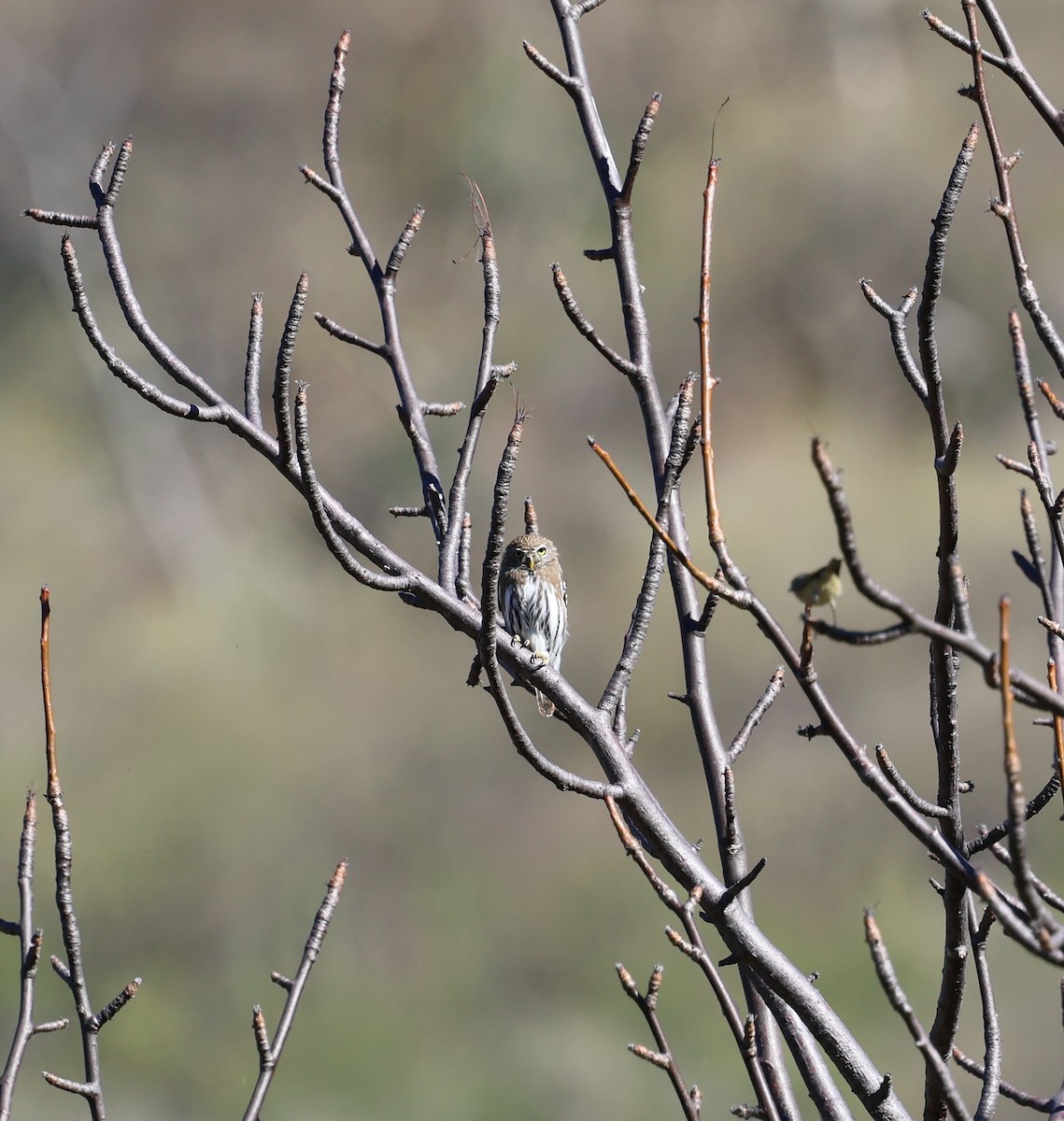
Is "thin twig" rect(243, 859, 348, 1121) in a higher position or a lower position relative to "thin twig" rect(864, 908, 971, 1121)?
higher

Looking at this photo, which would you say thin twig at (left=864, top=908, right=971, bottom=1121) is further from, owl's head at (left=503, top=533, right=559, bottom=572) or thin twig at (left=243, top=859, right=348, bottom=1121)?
owl's head at (left=503, top=533, right=559, bottom=572)

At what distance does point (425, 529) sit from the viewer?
14883 mm

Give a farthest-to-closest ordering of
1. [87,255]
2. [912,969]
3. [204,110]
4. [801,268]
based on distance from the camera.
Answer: [204,110] → [801,268] → [87,255] → [912,969]

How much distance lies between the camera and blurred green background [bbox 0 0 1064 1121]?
37.3ft

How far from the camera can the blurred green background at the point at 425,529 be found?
1136 centimetres

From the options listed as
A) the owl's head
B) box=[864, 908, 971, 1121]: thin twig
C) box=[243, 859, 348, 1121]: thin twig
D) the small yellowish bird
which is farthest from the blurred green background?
the small yellowish bird

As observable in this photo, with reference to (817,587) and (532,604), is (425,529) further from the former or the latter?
(817,587)

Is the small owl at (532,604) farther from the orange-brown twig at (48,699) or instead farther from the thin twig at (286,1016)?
the orange-brown twig at (48,699)

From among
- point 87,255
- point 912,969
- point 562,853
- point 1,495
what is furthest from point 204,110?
point 912,969

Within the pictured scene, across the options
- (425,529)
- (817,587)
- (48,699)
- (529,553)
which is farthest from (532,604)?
(425,529)

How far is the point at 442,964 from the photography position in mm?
11953

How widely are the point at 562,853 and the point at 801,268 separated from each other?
324 inches

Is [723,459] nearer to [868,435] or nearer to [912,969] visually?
[868,435]

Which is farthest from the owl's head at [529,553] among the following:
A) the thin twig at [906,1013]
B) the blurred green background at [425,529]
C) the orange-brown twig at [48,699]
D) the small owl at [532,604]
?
the blurred green background at [425,529]
